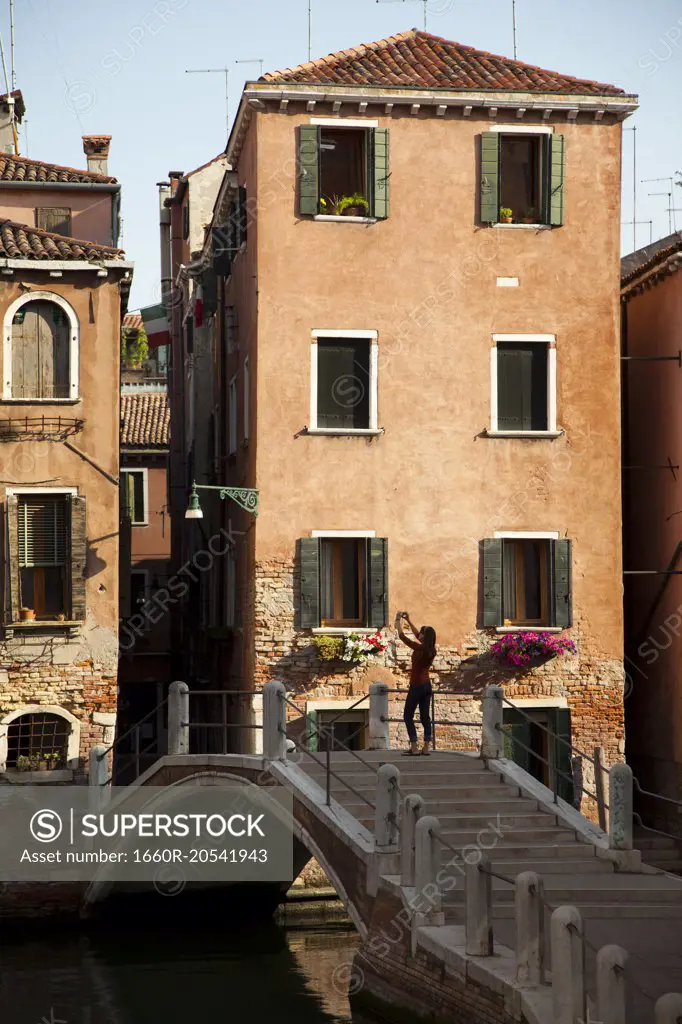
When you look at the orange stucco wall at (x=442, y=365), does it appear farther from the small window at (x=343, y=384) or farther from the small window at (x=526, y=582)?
the small window at (x=526, y=582)

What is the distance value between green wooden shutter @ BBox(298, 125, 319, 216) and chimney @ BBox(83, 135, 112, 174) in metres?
6.76

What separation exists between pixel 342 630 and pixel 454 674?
187 centimetres

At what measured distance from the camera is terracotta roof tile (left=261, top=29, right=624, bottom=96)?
74.3ft

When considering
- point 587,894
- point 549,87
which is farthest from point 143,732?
point 587,894

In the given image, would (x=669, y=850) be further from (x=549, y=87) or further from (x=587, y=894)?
(x=549, y=87)

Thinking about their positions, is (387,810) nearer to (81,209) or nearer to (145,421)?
(81,209)

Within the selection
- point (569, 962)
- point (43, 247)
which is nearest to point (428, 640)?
point (569, 962)

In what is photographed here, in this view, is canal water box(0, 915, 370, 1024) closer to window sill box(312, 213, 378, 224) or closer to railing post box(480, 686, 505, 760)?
railing post box(480, 686, 505, 760)

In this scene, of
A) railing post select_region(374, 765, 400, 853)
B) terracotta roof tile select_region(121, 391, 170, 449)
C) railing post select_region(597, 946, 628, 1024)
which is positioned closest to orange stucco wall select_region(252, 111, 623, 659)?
railing post select_region(374, 765, 400, 853)

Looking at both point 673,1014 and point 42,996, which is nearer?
point 673,1014

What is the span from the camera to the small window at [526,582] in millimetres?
22875

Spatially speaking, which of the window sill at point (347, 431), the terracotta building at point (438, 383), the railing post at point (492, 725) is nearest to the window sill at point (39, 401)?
the terracotta building at point (438, 383)

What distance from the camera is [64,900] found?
22359mm

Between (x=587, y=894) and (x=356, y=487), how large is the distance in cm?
947
